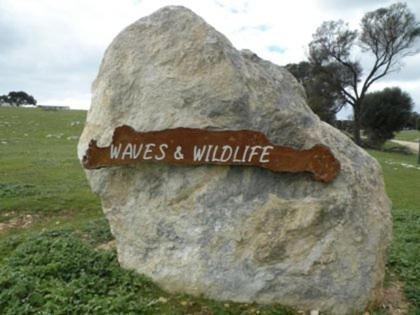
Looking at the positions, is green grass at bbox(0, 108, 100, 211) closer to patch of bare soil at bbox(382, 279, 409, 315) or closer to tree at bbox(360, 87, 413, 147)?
patch of bare soil at bbox(382, 279, 409, 315)

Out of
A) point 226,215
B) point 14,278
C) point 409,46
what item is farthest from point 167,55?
point 409,46

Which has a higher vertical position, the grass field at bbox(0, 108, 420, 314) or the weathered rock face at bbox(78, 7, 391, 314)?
the weathered rock face at bbox(78, 7, 391, 314)

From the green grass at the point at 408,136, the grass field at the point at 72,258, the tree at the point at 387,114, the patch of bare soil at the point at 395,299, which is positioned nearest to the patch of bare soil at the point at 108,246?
the grass field at the point at 72,258

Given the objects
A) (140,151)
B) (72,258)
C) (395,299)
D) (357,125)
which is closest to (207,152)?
(140,151)

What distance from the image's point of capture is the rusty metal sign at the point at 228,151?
5516 mm

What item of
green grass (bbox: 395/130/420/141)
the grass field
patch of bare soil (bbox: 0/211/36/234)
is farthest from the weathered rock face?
green grass (bbox: 395/130/420/141)

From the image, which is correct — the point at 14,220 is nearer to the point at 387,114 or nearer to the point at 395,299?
the point at 395,299

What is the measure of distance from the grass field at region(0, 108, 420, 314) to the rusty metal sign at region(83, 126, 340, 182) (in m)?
1.56

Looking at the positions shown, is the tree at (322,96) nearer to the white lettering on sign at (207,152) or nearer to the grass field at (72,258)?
the grass field at (72,258)

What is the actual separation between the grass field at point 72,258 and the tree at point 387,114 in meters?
27.0

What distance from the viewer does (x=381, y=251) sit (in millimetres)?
5875

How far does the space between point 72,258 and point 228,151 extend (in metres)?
2.67

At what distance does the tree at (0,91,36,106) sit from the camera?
293 feet

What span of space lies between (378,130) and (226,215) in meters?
39.1
